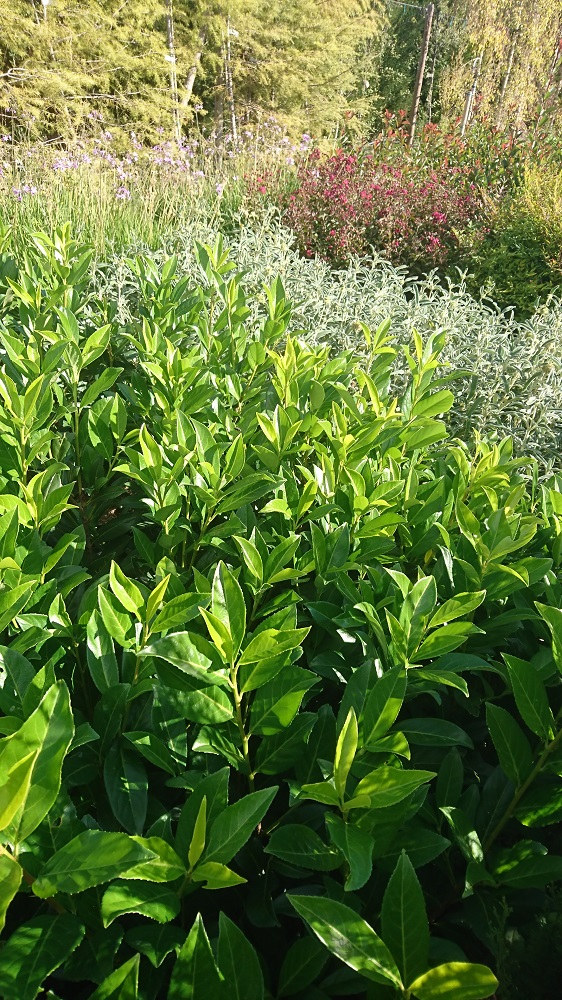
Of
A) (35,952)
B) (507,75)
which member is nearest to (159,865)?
(35,952)

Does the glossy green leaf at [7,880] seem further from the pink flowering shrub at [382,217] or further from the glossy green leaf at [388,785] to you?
the pink flowering shrub at [382,217]

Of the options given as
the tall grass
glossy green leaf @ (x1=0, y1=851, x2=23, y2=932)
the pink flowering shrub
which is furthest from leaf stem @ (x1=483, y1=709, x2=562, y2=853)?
the pink flowering shrub

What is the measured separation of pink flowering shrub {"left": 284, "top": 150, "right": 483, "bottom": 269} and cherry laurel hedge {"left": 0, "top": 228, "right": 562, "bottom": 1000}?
6.01 meters

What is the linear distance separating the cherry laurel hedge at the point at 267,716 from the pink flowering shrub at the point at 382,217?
601 centimetres

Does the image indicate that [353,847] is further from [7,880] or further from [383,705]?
[7,880]

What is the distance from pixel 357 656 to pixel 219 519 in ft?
1.69

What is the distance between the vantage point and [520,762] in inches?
39.1

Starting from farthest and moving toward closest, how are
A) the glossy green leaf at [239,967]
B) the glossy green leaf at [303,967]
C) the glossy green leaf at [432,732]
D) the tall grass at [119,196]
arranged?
the tall grass at [119,196], the glossy green leaf at [432,732], the glossy green leaf at [303,967], the glossy green leaf at [239,967]

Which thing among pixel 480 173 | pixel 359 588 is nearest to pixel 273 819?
pixel 359 588

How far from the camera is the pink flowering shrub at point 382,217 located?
7.29 meters

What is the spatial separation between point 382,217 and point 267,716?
24.5ft

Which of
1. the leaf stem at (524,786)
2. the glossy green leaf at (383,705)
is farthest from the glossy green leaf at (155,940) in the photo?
the leaf stem at (524,786)

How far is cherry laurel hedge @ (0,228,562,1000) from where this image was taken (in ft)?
2.33

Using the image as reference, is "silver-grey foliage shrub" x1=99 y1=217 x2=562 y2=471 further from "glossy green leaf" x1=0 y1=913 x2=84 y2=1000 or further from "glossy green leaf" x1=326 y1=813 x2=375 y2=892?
"glossy green leaf" x1=0 y1=913 x2=84 y2=1000
